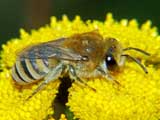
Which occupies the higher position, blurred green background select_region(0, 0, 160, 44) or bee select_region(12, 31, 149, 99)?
A: blurred green background select_region(0, 0, 160, 44)

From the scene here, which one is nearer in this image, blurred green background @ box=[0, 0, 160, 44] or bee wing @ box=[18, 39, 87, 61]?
bee wing @ box=[18, 39, 87, 61]

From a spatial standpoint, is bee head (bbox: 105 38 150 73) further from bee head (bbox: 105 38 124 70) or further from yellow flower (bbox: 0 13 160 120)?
yellow flower (bbox: 0 13 160 120)

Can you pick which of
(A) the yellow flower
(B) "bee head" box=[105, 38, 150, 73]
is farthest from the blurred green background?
(B) "bee head" box=[105, 38, 150, 73]

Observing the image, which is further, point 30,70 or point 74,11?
point 74,11

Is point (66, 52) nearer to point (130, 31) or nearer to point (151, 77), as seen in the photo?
point (151, 77)

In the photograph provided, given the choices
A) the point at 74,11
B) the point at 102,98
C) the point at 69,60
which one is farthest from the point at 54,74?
the point at 74,11

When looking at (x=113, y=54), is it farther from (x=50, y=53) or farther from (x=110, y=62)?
(x=50, y=53)

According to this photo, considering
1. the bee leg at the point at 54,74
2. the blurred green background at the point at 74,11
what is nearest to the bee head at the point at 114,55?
the bee leg at the point at 54,74

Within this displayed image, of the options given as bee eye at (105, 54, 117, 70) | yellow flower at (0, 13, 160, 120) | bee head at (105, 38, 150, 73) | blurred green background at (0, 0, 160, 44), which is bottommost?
yellow flower at (0, 13, 160, 120)
